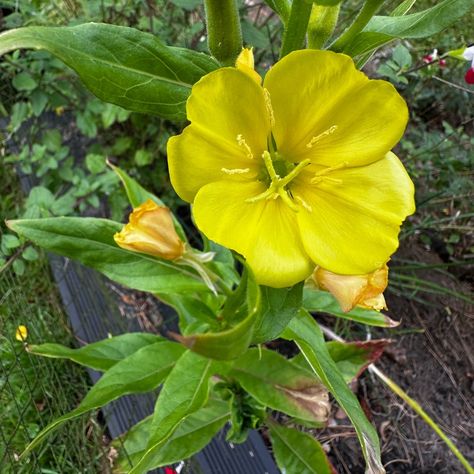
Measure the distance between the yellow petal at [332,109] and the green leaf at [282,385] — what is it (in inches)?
22.6

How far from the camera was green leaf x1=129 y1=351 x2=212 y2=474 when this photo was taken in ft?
2.72

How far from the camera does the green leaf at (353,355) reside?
1.20 meters

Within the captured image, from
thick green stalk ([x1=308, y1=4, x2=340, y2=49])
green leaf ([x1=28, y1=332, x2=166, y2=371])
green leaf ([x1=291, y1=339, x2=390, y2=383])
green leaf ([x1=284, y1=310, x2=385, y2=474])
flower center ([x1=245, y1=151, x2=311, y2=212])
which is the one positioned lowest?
green leaf ([x1=291, y1=339, x2=390, y2=383])

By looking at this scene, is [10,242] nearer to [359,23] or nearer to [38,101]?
[38,101]

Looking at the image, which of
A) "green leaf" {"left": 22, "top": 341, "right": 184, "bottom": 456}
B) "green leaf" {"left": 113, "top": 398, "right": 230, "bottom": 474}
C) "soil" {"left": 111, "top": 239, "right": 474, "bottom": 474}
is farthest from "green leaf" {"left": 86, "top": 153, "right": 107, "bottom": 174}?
"green leaf" {"left": 113, "top": 398, "right": 230, "bottom": 474}

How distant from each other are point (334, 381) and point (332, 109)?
43 centimetres

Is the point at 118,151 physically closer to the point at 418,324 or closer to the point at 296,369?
the point at 296,369

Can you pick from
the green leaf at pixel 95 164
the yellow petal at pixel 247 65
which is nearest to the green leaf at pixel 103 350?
the green leaf at pixel 95 164

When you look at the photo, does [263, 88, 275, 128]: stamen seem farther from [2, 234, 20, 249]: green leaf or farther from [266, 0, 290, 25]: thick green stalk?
[2, 234, 20, 249]: green leaf

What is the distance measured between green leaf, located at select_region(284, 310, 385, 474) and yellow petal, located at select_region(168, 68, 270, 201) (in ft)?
1.18

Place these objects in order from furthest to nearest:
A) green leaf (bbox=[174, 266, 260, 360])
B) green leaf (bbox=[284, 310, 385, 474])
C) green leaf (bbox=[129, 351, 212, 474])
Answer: green leaf (bbox=[129, 351, 212, 474])
green leaf (bbox=[284, 310, 385, 474])
green leaf (bbox=[174, 266, 260, 360])

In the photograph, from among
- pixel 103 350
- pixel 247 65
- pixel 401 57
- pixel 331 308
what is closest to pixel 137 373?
pixel 103 350

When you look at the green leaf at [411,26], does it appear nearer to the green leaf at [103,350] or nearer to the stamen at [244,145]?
the stamen at [244,145]

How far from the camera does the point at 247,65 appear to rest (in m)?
0.60
